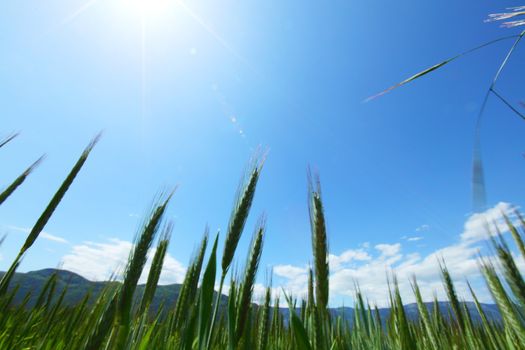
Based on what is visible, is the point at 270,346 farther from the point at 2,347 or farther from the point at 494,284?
the point at 494,284

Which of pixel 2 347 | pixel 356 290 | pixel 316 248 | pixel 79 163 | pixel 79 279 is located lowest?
pixel 2 347

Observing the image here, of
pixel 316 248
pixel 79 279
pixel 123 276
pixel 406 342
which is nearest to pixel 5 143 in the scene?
pixel 123 276

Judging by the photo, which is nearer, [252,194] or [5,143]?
[252,194]

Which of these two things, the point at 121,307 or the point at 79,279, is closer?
the point at 121,307

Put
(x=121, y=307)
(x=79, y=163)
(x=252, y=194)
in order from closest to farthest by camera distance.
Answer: (x=121, y=307), (x=252, y=194), (x=79, y=163)

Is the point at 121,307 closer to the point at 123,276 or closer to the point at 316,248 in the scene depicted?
the point at 123,276

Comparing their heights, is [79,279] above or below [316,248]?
above

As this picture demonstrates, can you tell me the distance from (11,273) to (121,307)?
5.18ft

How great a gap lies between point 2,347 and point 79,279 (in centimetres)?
22537

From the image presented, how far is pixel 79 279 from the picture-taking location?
176 meters

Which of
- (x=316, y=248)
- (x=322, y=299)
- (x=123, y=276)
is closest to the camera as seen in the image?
(x=123, y=276)

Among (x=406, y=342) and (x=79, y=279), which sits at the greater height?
(x=79, y=279)

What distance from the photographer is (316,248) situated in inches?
69.8

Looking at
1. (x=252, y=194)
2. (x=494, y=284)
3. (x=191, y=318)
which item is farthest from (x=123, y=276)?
(x=494, y=284)
